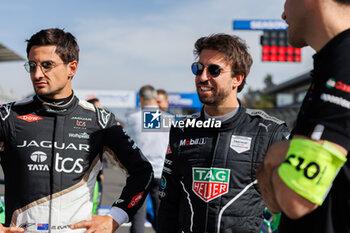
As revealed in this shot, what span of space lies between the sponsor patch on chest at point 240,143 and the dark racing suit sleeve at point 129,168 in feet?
1.94

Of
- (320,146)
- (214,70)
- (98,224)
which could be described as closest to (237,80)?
(214,70)

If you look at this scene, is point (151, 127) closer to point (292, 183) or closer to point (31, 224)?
point (31, 224)

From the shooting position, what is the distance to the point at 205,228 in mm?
2180

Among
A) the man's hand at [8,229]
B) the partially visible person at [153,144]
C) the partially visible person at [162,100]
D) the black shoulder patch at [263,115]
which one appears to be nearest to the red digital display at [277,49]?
the partially visible person at [162,100]

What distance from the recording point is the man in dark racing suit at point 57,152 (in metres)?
2.21

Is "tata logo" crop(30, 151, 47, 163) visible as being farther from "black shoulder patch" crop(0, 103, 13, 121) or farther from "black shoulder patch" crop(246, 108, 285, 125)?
"black shoulder patch" crop(246, 108, 285, 125)

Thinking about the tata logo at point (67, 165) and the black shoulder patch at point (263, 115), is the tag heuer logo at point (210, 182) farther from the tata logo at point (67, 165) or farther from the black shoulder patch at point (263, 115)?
the tata logo at point (67, 165)

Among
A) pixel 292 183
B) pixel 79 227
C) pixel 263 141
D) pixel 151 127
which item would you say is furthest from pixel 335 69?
pixel 151 127

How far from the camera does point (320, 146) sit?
108 centimetres

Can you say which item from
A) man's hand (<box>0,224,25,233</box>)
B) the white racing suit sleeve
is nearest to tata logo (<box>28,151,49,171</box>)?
man's hand (<box>0,224,25,233</box>)

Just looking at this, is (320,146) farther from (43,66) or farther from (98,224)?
(43,66)

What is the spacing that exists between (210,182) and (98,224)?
0.71m

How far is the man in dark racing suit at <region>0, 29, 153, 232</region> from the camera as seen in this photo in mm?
2211

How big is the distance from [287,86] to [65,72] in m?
47.9
